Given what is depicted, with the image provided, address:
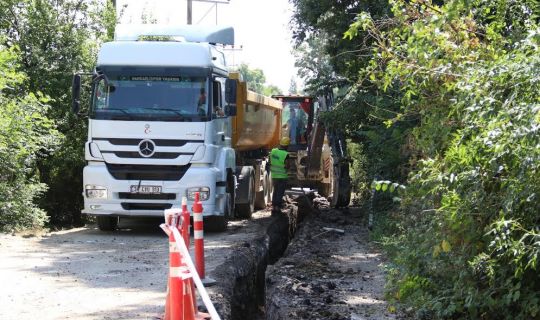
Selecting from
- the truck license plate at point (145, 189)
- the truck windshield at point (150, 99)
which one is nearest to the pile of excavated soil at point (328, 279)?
the truck license plate at point (145, 189)

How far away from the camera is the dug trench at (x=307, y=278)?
7.92 metres

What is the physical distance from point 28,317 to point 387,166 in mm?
8251

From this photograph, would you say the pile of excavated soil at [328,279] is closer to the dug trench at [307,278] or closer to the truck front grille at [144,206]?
the dug trench at [307,278]

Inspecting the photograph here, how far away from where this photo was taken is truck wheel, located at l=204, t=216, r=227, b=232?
532 inches

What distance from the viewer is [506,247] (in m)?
5.16

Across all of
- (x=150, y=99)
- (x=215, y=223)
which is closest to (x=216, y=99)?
(x=150, y=99)

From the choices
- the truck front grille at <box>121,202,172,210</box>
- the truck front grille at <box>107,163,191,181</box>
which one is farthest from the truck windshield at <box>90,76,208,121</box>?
the truck front grille at <box>121,202,172,210</box>

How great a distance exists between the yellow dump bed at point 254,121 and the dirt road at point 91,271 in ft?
7.63

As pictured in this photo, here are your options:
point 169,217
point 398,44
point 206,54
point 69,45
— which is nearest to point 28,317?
point 169,217

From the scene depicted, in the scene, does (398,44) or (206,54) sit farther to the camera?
(206,54)

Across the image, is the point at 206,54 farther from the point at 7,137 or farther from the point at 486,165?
the point at 486,165

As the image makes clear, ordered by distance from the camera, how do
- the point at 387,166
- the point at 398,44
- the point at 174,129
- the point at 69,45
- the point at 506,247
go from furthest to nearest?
the point at 69,45, the point at 387,166, the point at 174,129, the point at 398,44, the point at 506,247

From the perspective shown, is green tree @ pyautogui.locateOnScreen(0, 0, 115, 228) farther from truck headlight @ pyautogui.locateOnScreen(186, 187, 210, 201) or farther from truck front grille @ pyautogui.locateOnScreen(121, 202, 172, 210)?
truck headlight @ pyautogui.locateOnScreen(186, 187, 210, 201)

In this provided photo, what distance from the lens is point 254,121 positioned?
1727 cm
